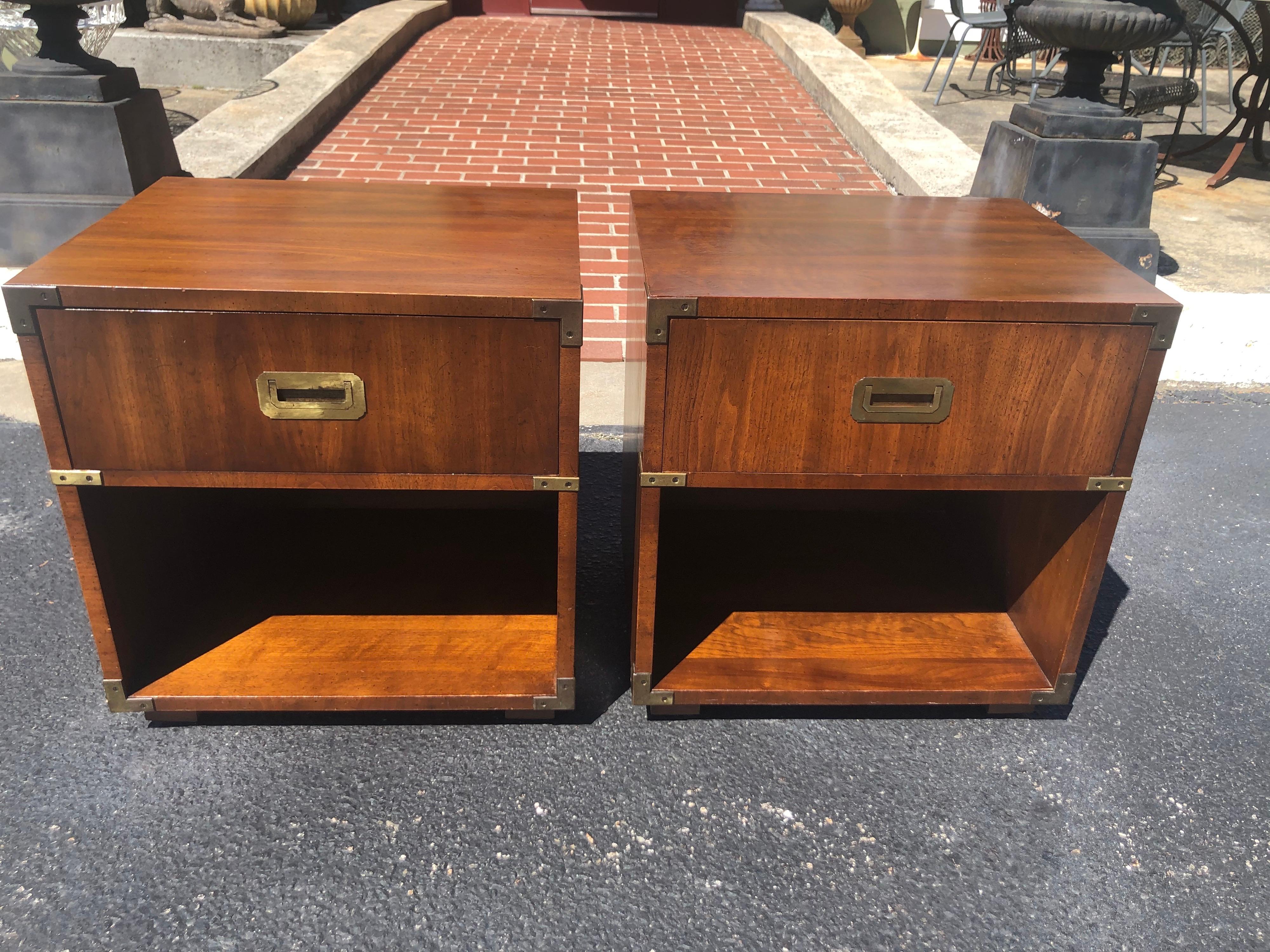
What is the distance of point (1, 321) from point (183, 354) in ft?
7.54

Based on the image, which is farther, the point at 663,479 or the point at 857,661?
the point at 857,661

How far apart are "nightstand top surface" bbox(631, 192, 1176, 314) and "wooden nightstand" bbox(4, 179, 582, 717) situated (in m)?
0.22

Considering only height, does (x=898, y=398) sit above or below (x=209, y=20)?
above

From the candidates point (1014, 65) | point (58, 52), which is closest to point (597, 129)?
point (58, 52)

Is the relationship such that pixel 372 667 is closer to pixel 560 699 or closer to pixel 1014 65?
pixel 560 699

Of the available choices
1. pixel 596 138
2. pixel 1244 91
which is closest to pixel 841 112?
pixel 596 138

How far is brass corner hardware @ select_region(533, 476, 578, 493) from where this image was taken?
62.4 inches

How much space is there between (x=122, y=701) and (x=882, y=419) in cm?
144

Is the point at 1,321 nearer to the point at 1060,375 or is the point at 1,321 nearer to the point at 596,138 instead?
the point at 596,138

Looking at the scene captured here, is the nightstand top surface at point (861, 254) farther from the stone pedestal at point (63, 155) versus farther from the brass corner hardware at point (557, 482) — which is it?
the stone pedestal at point (63, 155)

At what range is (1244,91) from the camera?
8945mm

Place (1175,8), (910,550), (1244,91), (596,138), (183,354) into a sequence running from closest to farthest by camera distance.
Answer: (183,354), (910,550), (1175,8), (596,138), (1244,91)

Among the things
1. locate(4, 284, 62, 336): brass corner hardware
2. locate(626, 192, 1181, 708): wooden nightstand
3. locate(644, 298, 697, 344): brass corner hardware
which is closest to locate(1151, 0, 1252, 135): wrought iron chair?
locate(626, 192, 1181, 708): wooden nightstand

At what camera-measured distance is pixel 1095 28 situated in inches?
117
